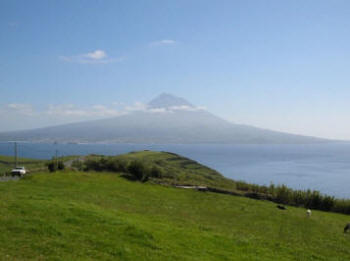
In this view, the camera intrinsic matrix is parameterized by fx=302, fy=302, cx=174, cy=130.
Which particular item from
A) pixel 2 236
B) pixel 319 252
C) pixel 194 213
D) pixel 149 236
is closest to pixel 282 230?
pixel 319 252

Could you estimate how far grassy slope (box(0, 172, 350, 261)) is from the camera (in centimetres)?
684

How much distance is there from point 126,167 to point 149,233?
62.5ft

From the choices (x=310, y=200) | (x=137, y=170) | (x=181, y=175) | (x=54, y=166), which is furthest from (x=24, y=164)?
(x=310, y=200)

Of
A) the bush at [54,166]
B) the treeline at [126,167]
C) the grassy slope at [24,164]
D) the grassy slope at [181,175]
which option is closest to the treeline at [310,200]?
the grassy slope at [181,175]

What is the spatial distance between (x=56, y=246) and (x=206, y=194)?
14925 mm

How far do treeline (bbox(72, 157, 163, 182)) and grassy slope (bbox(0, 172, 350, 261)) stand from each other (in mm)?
9132

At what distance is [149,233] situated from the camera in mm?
8273

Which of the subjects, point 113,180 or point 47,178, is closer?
point 47,178

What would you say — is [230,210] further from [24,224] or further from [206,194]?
[24,224]

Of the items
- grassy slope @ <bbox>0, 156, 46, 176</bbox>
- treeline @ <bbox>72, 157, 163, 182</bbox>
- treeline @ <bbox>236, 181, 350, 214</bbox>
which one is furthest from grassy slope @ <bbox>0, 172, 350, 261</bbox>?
grassy slope @ <bbox>0, 156, 46, 176</bbox>

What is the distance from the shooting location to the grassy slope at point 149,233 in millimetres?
6844

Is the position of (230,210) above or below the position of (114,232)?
below

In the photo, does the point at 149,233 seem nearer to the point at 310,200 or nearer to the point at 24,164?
the point at 310,200

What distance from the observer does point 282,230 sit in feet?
42.1
